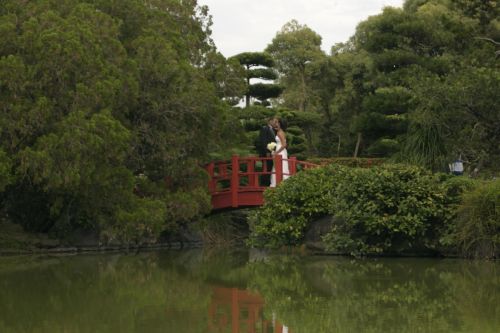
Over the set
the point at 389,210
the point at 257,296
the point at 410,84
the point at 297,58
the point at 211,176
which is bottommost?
the point at 257,296

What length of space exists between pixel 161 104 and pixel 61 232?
340cm

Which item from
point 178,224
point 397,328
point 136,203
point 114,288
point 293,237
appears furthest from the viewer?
point 178,224

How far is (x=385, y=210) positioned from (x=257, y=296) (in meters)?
5.23

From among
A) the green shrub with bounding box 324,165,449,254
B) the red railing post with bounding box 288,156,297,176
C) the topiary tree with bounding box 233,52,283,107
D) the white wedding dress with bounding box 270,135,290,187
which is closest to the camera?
the green shrub with bounding box 324,165,449,254

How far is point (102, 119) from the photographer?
1566cm

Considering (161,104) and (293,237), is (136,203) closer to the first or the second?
(161,104)

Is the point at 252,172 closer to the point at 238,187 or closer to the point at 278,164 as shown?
the point at 238,187

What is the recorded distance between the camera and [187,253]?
59.7ft

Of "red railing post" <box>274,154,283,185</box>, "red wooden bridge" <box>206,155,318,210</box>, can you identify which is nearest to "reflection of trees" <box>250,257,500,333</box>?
"red railing post" <box>274,154,283,185</box>

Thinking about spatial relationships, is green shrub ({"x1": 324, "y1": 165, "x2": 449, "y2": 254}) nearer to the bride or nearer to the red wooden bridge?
the bride

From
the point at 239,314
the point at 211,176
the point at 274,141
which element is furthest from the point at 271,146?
the point at 239,314

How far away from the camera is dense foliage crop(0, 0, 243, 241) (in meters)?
15.3

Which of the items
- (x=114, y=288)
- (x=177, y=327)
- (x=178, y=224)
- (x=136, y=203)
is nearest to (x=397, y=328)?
(x=177, y=327)

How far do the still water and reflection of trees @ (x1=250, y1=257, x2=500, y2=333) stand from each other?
0.01 m
